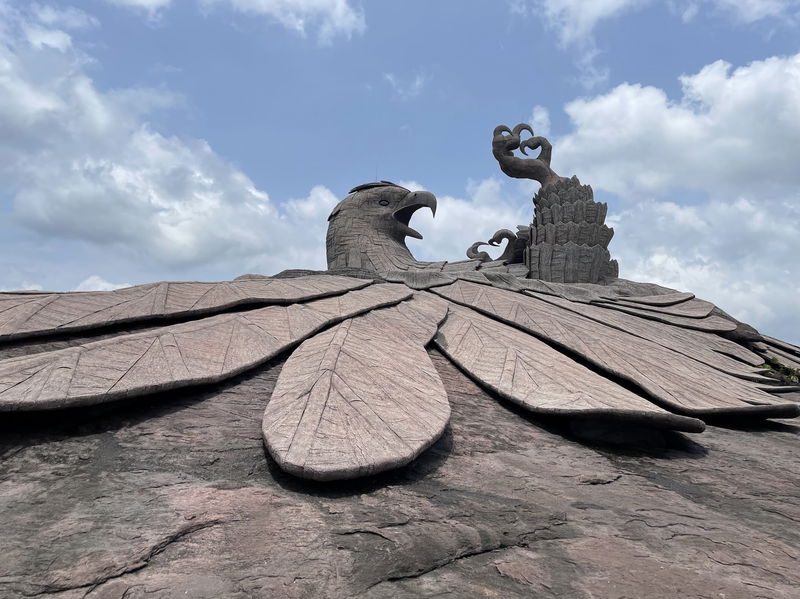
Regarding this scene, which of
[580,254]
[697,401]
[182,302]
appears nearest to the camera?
[697,401]

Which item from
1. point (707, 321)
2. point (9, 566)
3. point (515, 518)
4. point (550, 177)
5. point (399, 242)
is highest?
point (550, 177)

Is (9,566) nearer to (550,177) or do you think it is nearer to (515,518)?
(515,518)

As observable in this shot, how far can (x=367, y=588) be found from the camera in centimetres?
133

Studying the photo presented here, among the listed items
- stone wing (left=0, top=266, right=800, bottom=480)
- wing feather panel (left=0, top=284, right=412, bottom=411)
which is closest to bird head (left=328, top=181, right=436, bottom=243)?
stone wing (left=0, top=266, right=800, bottom=480)

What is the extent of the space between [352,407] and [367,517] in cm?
50

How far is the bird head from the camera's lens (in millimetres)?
6762

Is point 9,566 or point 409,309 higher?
point 409,309

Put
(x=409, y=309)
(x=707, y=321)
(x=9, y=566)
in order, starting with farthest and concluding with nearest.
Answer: (x=707, y=321), (x=409, y=309), (x=9, y=566)

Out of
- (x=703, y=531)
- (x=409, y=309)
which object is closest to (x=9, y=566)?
(x=703, y=531)

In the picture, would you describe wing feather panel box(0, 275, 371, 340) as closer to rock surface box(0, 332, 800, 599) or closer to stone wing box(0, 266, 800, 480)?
stone wing box(0, 266, 800, 480)

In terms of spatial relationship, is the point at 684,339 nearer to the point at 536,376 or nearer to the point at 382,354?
the point at 536,376

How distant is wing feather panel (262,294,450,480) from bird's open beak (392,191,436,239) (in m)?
3.85

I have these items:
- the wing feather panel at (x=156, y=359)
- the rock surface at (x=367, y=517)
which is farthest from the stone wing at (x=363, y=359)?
the rock surface at (x=367, y=517)

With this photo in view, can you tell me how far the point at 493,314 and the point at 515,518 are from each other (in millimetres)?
2355
